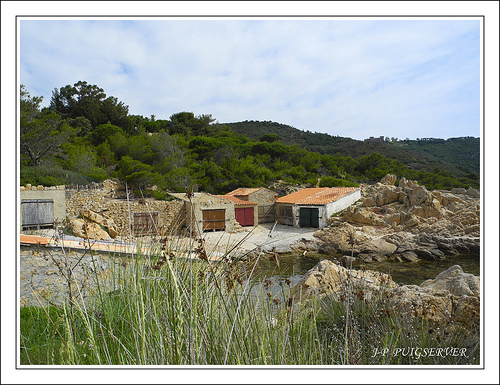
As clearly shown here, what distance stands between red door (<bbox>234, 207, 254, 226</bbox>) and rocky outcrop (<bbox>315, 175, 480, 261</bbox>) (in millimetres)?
4940

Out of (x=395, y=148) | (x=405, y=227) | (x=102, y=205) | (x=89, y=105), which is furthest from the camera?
(x=395, y=148)

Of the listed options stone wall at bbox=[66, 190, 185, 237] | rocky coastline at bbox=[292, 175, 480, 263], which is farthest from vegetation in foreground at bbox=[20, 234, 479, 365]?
stone wall at bbox=[66, 190, 185, 237]

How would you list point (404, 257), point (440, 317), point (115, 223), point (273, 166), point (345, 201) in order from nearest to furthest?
point (440, 317), point (404, 257), point (115, 223), point (345, 201), point (273, 166)

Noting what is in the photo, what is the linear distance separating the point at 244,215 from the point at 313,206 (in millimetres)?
4156

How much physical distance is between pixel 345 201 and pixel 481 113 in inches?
767

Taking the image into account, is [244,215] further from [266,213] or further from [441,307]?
[441,307]

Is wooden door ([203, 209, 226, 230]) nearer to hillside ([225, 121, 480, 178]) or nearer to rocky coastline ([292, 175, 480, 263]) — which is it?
rocky coastline ([292, 175, 480, 263])

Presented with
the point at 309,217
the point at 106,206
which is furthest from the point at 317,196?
the point at 106,206

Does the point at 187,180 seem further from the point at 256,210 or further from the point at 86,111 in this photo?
the point at 86,111

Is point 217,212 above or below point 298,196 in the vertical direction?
below

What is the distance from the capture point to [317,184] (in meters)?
28.8

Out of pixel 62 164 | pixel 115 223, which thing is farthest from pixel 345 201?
pixel 62 164

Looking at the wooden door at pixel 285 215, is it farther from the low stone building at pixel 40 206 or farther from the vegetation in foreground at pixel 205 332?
the vegetation in foreground at pixel 205 332

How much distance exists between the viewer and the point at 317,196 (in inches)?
835
